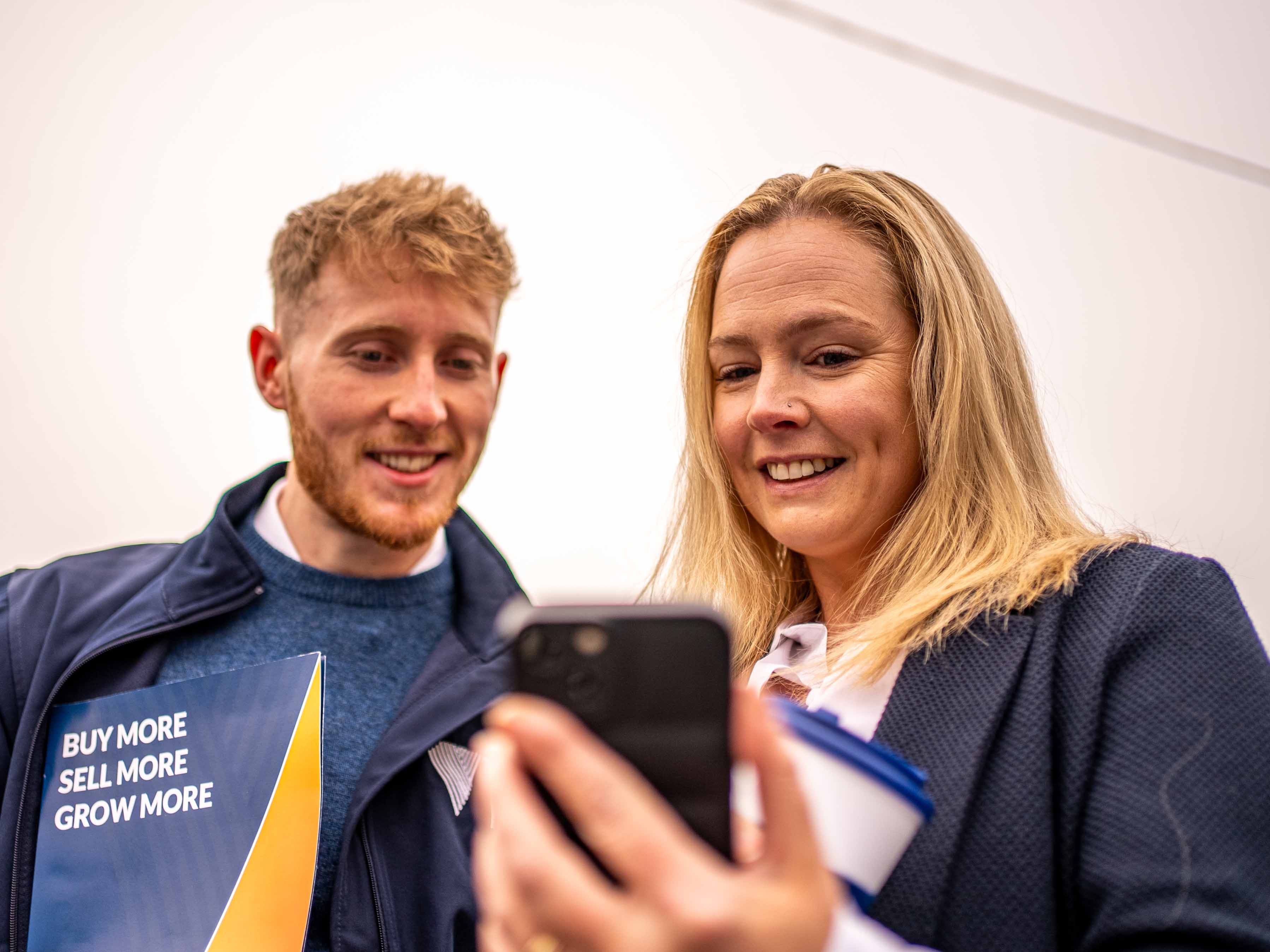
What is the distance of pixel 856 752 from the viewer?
0.57 metres

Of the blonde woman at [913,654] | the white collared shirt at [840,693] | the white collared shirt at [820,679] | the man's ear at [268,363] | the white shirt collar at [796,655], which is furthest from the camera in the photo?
the man's ear at [268,363]

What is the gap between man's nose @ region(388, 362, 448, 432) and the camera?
1.37m

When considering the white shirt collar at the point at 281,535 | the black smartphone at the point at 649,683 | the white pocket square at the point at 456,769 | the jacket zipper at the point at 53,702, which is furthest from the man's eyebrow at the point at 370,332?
the black smartphone at the point at 649,683

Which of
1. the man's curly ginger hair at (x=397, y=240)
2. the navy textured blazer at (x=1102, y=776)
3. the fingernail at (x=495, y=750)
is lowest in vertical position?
the navy textured blazer at (x=1102, y=776)

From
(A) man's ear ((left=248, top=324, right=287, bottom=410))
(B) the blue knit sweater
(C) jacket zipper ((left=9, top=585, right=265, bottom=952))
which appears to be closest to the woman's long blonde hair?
(B) the blue knit sweater

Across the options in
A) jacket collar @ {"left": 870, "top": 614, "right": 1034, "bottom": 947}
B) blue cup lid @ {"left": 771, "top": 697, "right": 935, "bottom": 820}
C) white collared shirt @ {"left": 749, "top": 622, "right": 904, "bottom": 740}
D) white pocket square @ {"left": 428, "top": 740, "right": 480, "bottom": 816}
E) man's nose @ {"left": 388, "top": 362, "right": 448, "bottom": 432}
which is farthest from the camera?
man's nose @ {"left": 388, "top": 362, "right": 448, "bottom": 432}

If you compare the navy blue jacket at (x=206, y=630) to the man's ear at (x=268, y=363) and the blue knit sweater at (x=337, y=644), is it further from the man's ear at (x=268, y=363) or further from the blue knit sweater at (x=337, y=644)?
the man's ear at (x=268, y=363)

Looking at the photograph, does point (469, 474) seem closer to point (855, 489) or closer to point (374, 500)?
point (374, 500)

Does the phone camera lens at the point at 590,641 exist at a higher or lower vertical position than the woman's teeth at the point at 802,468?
lower

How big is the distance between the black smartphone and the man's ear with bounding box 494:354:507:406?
3.87 feet

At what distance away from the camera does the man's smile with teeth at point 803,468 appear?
97 centimetres

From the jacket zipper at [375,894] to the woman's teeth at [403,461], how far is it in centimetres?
54

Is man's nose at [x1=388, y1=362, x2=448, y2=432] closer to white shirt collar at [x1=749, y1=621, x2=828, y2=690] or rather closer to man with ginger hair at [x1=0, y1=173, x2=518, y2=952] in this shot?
man with ginger hair at [x1=0, y1=173, x2=518, y2=952]

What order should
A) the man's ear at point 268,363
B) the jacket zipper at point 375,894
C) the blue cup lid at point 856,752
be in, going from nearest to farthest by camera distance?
the blue cup lid at point 856,752, the jacket zipper at point 375,894, the man's ear at point 268,363
